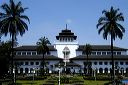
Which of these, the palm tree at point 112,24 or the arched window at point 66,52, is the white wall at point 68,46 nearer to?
the arched window at point 66,52

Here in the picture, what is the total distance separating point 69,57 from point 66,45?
5.46 meters

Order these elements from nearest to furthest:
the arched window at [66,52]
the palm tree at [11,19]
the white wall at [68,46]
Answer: the palm tree at [11,19]
the arched window at [66,52]
the white wall at [68,46]

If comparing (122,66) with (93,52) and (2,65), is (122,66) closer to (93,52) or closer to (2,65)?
(93,52)

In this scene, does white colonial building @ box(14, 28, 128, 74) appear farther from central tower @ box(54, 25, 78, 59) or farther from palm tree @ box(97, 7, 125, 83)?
palm tree @ box(97, 7, 125, 83)

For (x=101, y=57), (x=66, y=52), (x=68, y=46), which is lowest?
(x=101, y=57)

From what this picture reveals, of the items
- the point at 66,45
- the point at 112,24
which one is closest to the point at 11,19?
the point at 112,24

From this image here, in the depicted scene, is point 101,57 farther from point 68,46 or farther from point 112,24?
point 112,24

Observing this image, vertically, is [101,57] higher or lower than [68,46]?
lower

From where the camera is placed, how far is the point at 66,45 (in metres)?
154

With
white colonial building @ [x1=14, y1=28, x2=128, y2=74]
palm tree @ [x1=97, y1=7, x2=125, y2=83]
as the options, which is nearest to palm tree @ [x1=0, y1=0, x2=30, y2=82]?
palm tree @ [x1=97, y1=7, x2=125, y2=83]

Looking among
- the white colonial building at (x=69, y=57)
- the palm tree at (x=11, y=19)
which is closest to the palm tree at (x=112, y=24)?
the palm tree at (x=11, y=19)

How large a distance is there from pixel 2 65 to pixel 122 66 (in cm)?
7889

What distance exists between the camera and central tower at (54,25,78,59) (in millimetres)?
154250

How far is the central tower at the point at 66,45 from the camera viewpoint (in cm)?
15425
